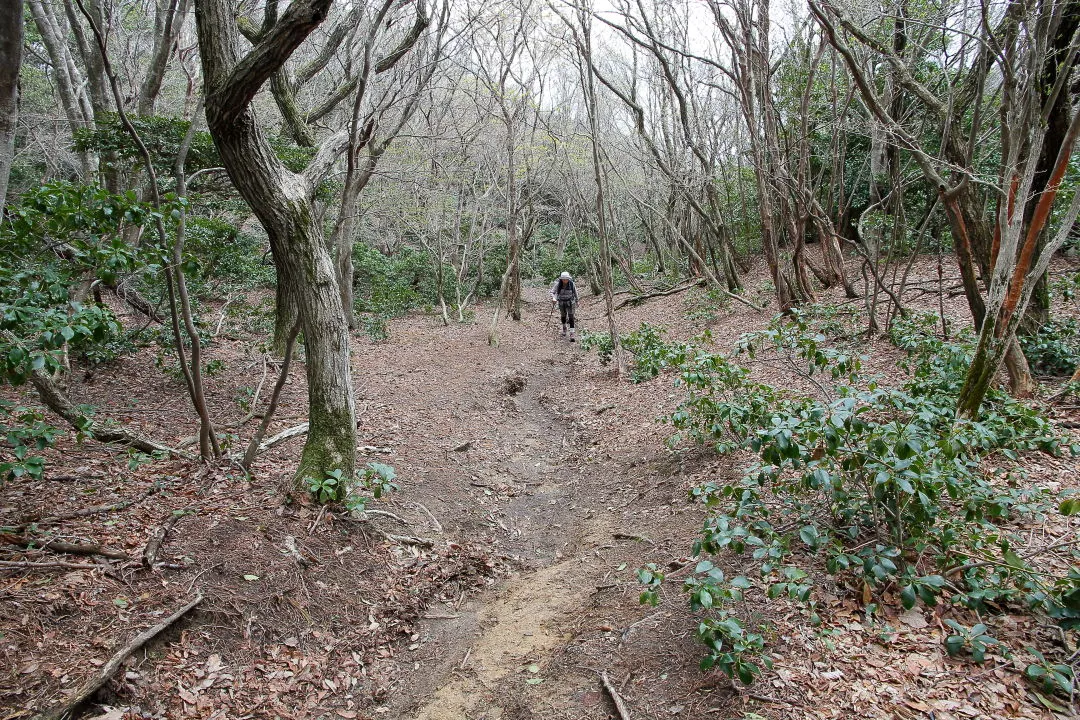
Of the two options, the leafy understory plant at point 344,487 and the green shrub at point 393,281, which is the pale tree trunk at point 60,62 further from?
the green shrub at point 393,281

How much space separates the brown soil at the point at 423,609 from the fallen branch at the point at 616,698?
5 centimetres

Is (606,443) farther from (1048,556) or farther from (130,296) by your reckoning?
(130,296)

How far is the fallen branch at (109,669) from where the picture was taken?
2355 mm

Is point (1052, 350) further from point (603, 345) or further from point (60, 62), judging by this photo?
point (60, 62)

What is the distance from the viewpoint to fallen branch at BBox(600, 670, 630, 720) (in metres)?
2.73

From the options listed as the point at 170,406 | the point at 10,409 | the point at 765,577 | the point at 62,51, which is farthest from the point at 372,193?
the point at 765,577

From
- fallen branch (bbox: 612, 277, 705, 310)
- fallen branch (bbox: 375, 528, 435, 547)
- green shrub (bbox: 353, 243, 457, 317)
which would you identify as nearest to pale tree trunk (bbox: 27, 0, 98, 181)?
fallen branch (bbox: 375, 528, 435, 547)

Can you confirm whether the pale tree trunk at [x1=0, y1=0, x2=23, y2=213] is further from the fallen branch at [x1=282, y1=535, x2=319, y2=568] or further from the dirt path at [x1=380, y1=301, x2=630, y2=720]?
the dirt path at [x1=380, y1=301, x2=630, y2=720]

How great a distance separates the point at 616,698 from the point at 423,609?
1742 millimetres

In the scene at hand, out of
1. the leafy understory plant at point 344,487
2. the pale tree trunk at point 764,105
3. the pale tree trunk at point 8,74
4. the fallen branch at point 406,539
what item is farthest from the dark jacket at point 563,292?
the pale tree trunk at point 8,74

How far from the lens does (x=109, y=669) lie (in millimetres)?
2586

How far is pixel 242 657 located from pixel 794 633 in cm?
306

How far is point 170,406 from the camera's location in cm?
651

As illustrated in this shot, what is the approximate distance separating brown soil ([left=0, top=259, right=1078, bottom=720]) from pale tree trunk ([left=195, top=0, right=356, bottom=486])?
0.61m
